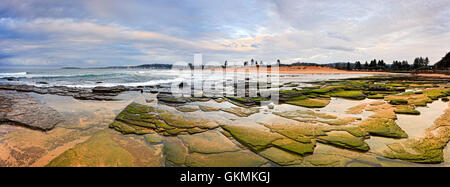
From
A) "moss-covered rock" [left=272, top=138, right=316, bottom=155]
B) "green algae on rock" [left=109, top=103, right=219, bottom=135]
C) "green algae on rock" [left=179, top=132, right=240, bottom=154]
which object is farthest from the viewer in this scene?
"green algae on rock" [left=109, top=103, right=219, bottom=135]

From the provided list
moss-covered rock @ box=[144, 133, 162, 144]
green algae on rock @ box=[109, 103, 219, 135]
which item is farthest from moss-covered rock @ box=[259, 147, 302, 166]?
moss-covered rock @ box=[144, 133, 162, 144]

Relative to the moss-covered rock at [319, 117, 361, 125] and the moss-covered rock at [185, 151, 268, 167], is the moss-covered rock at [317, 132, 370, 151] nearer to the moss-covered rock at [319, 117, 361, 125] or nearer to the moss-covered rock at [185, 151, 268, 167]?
the moss-covered rock at [319, 117, 361, 125]

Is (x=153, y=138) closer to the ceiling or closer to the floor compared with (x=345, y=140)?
closer to the floor

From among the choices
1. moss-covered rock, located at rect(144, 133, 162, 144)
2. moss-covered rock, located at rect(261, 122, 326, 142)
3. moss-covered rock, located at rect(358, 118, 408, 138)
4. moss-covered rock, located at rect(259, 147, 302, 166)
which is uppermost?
moss-covered rock, located at rect(358, 118, 408, 138)

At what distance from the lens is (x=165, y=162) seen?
19.9 ft

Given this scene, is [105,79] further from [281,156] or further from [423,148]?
[423,148]

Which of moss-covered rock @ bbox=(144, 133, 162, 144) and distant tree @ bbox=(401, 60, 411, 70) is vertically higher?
distant tree @ bbox=(401, 60, 411, 70)

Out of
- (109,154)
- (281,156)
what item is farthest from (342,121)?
(109,154)
